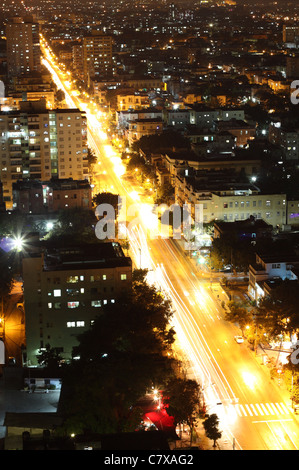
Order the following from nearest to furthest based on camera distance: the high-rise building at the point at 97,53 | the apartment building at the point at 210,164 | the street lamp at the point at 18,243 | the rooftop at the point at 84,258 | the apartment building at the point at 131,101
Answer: the rooftop at the point at 84,258 → the street lamp at the point at 18,243 → the apartment building at the point at 210,164 → the apartment building at the point at 131,101 → the high-rise building at the point at 97,53

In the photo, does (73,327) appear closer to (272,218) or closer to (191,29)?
(272,218)

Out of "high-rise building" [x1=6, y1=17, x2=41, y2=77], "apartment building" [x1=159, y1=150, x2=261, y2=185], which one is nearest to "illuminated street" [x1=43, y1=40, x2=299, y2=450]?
"apartment building" [x1=159, y1=150, x2=261, y2=185]

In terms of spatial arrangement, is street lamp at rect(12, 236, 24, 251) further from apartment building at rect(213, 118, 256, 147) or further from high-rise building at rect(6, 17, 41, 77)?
high-rise building at rect(6, 17, 41, 77)

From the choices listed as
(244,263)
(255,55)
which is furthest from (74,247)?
(255,55)

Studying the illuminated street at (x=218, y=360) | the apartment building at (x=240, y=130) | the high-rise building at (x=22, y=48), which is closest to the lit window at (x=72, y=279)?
the illuminated street at (x=218, y=360)

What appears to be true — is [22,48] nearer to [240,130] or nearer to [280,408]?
[240,130]

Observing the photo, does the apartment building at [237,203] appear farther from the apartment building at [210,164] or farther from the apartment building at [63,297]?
the apartment building at [63,297]
